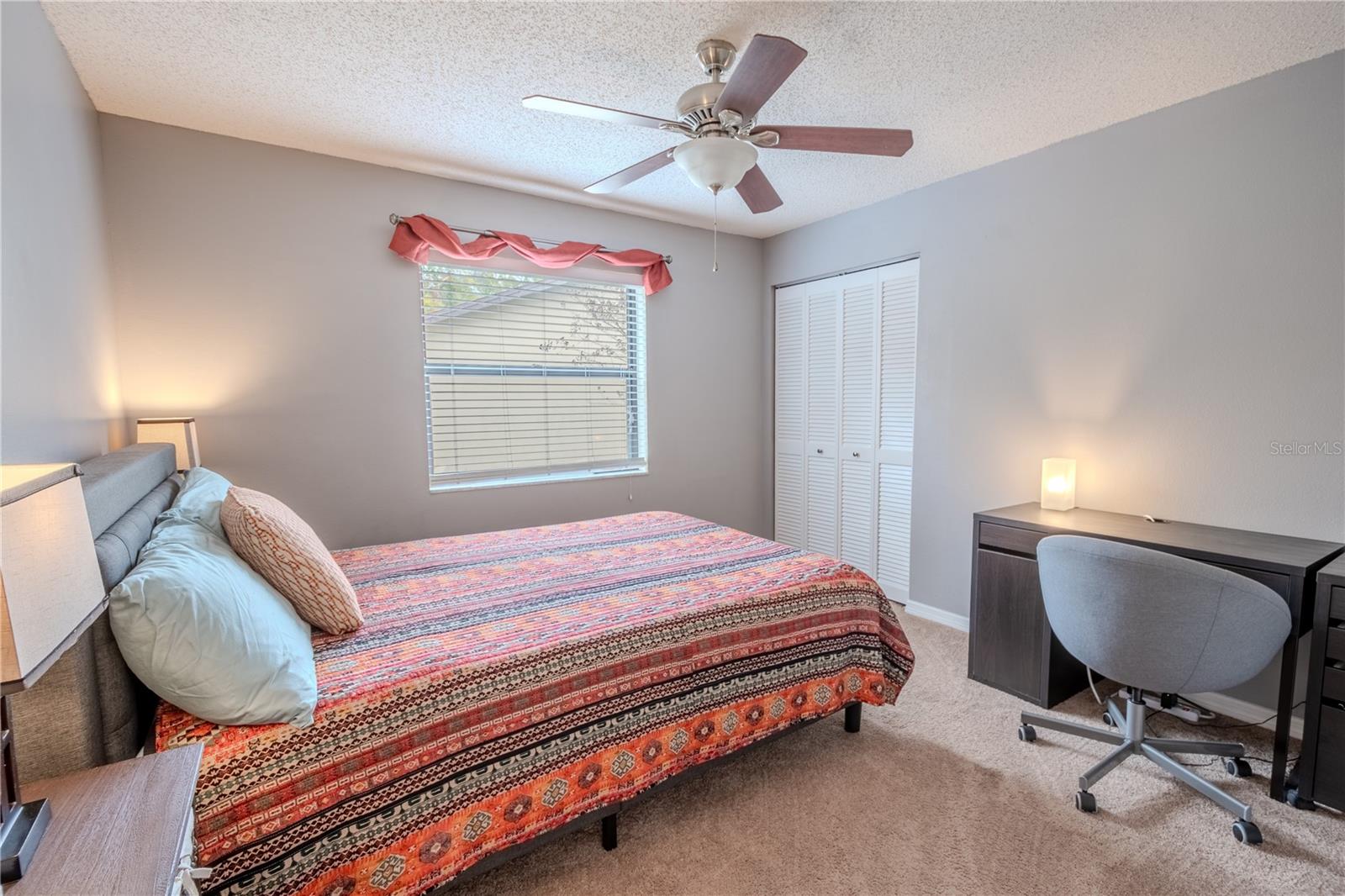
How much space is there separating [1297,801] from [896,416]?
2.34 meters

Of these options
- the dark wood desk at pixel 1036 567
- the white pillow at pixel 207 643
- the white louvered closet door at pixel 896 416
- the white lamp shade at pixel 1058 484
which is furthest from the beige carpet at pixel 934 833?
the white louvered closet door at pixel 896 416

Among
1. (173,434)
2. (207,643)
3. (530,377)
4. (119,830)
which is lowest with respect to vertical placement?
(119,830)

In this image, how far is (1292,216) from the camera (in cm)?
221

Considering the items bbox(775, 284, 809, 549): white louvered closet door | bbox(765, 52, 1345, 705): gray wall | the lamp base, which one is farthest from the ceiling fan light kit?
bbox(775, 284, 809, 549): white louvered closet door

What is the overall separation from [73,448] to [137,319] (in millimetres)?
991

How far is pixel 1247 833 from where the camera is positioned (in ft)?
5.60

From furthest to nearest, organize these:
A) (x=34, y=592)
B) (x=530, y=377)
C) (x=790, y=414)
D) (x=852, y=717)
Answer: (x=790, y=414) → (x=530, y=377) → (x=852, y=717) → (x=34, y=592)

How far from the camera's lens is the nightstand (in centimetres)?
76

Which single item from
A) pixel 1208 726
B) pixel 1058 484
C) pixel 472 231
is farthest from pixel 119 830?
pixel 1208 726

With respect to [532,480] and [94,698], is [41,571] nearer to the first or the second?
[94,698]

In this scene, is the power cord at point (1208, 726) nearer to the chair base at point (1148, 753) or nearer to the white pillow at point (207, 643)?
the chair base at point (1148, 753)

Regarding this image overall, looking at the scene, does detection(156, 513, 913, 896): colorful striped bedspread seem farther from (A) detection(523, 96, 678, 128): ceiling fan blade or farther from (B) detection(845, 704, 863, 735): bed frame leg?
(A) detection(523, 96, 678, 128): ceiling fan blade

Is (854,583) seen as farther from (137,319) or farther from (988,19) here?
(137,319)
